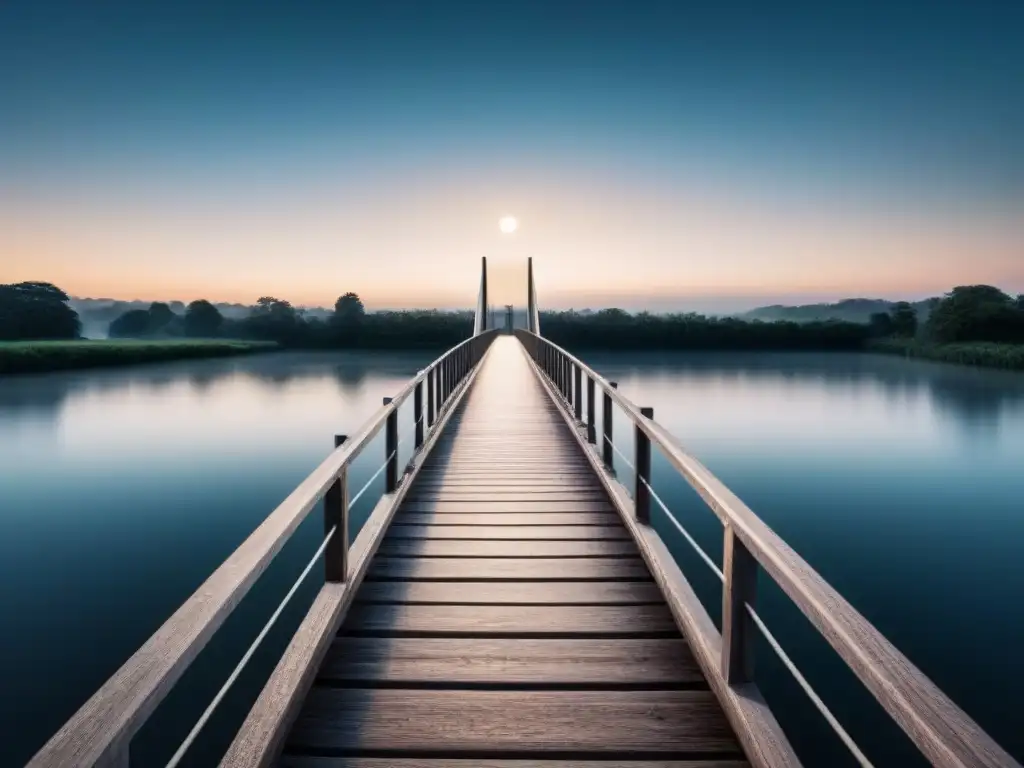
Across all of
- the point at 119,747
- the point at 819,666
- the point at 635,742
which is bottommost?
the point at 819,666

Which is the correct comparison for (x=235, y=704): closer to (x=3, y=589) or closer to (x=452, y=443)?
(x=452, y=443)

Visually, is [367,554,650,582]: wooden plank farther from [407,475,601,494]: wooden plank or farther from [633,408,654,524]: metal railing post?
[407,475,601,494]: wooden plank

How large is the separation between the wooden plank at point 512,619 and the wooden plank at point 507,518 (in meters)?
1.34

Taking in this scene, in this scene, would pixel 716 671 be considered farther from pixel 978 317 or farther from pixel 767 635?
pixel 978 317

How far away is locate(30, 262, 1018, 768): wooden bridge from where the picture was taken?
1226 millimetres

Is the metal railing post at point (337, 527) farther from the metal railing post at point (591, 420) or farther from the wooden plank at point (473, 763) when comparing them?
the metal railing post at point (591, 420)

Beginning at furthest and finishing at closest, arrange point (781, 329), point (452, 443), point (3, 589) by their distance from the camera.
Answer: point (781, 329)
point (3, 589)
point (452, 443)

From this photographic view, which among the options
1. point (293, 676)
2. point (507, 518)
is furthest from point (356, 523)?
point (293, 676)

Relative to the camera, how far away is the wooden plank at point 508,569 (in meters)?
3.39

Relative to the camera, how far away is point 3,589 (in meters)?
8.55

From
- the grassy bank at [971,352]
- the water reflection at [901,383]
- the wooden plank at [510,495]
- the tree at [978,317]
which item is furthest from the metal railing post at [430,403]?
the tree at [978,317]

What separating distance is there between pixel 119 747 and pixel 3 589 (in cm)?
999

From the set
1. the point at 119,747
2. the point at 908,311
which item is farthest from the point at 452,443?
the point at 908,311

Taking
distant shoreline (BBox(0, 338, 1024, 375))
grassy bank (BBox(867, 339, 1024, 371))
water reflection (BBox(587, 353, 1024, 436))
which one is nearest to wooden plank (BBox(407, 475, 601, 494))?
water reflection (BBox(587, 353, 1024, 436))
